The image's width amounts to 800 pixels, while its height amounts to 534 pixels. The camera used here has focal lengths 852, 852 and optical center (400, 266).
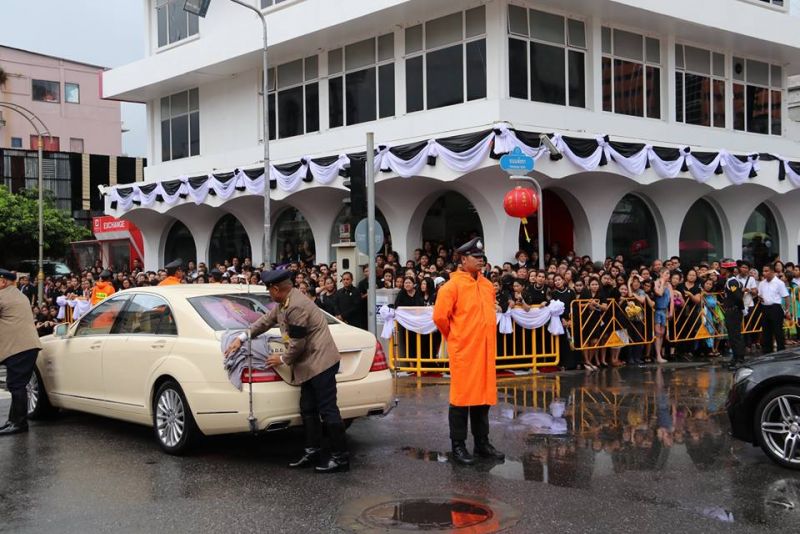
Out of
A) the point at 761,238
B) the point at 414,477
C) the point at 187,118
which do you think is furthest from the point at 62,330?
the point at 761,238

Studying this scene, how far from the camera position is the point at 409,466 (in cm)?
733

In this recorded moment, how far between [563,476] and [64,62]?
206 feet

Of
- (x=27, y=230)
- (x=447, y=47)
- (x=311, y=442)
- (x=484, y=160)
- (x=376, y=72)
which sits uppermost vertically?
(x=447, y=47)

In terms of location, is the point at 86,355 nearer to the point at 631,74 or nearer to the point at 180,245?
the point at 631,74

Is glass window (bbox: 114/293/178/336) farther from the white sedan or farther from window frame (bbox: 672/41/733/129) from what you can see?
window frame (bbox: 672/41/733/129)

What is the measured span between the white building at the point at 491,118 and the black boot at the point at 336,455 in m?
10.8

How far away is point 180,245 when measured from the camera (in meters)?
29.5

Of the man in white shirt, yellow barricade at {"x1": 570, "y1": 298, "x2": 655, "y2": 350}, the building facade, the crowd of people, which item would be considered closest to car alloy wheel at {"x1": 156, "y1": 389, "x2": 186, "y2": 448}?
the crowd of people

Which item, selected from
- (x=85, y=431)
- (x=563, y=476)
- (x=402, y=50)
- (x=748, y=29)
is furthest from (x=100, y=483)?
(x=748, y=29)

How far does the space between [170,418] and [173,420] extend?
43 mm

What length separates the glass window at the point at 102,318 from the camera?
8867mm

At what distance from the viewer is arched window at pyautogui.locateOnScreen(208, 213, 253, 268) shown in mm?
A: 26844

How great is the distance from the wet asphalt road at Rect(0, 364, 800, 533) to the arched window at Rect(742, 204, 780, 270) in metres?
16.8

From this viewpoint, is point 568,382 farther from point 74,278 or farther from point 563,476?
point 74,278
